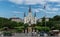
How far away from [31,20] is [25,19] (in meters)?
2.31

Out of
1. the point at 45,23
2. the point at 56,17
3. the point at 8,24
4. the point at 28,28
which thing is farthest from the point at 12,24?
the point at 56,17

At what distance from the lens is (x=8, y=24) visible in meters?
48.0

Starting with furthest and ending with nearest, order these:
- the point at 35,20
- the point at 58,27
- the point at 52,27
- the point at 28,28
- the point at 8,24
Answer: the point at 35,20 < the point at 8,24 < the point at 28,28 < the point at 52,27 < the point at 58,27

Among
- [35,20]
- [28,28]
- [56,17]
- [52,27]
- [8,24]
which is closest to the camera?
[52,27]

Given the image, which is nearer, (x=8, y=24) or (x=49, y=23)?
(x=49, y=23)

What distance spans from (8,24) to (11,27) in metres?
1.51

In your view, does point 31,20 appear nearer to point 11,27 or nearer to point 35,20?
point 35,20

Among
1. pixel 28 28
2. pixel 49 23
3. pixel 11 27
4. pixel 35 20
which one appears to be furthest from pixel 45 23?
pixel 35 20

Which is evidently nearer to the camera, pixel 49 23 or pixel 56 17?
pixel 49 23

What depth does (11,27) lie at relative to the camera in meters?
47.0

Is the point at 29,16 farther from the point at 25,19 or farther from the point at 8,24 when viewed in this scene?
the point at 8,24

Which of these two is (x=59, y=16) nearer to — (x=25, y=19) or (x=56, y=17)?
(x=56, y=17)

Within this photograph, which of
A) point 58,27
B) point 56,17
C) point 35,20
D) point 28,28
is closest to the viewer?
point 58,27

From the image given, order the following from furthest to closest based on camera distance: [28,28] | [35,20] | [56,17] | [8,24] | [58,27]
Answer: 1. [35,20]
2. [56,17]
3. [8,24]
4. [28,28]
5. [58,27]
